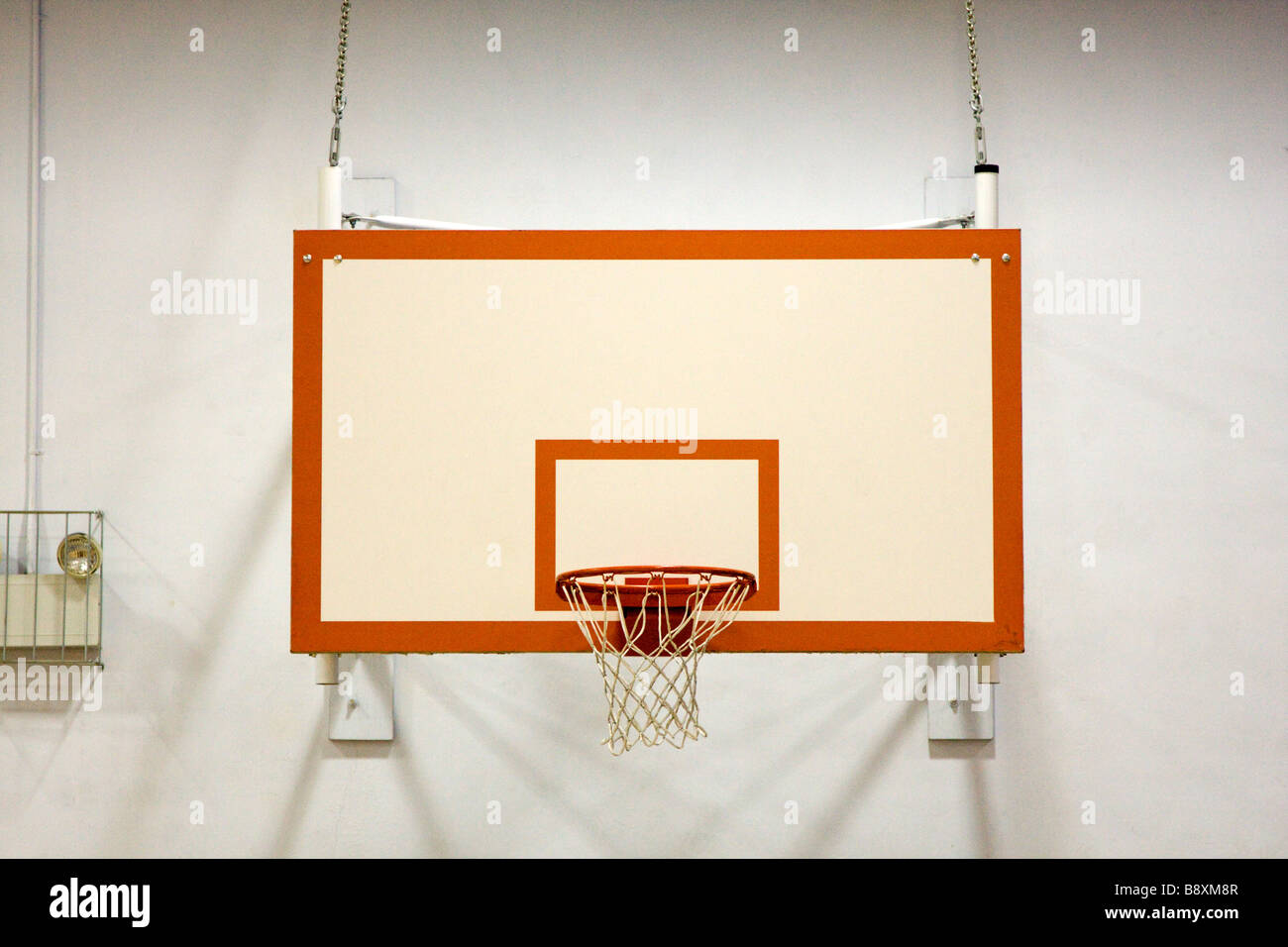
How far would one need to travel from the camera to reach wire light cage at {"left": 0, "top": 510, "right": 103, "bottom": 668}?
10.1 ft

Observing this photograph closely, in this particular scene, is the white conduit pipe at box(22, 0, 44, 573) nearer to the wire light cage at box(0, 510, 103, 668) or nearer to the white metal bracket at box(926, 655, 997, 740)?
the wire light cage at box(0, 510, 103, 668)

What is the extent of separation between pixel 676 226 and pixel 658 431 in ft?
3.54

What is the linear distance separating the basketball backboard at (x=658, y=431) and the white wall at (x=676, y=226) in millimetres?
859

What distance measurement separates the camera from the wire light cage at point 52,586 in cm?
308

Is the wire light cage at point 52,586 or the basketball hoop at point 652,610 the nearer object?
the basketball hoop at point 652,610

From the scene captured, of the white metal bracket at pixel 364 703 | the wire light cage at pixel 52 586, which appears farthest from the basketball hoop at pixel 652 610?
the wire light cage at pixel 52 586

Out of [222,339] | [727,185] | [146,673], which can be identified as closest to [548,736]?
[146,673]

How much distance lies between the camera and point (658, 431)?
2352 mm

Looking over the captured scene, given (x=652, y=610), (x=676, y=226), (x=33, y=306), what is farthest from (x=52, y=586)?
(x=676, y=226)

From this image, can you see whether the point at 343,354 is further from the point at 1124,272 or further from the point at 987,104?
the point at 1124,272

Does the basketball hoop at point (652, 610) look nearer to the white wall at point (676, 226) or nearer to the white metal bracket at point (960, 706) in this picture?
the white wall at point (676, 226)

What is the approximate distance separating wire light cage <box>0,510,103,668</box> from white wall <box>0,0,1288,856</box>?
72 millimetres

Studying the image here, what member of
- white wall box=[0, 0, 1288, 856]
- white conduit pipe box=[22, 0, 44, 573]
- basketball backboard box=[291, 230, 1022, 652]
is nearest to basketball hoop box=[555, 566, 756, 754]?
basketball backboard box=[291, 230, 1022, 652]
